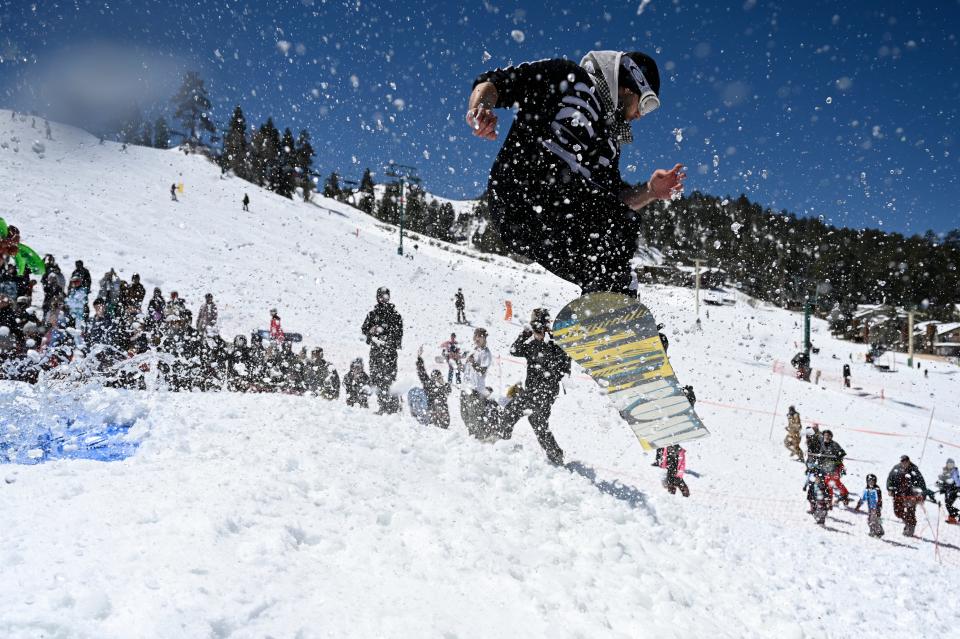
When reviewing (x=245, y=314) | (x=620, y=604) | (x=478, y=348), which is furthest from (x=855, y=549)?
(x=245, y=314)

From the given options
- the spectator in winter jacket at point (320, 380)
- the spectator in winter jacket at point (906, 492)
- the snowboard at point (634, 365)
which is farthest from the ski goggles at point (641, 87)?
the spectator in winter jacket at point (906, 492)

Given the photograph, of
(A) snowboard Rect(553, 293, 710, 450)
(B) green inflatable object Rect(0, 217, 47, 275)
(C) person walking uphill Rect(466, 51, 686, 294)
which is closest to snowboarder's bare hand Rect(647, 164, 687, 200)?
(C) person walking uphill Rect(466, 51, 686, 294)

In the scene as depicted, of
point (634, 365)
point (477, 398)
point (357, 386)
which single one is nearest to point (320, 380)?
point (357, 386)

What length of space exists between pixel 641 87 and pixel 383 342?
4823 mm

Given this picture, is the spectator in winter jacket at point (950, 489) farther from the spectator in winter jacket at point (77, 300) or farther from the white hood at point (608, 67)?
the spectator in winter jacket at point (77, 300)

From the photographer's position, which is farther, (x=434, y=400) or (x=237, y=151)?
(x=237, y=151)

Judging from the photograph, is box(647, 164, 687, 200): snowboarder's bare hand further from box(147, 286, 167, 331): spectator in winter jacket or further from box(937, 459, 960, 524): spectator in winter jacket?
box(147, 286, 167, 331): spectator in winter jacket

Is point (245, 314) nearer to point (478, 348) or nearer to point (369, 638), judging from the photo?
point (478, 348)

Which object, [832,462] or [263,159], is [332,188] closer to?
[263,159]

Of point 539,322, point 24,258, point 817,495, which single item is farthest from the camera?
point 24,258

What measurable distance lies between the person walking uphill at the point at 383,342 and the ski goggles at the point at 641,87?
4554 mm

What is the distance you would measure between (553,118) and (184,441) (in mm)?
2424

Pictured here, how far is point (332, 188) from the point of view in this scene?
8600 centimetres

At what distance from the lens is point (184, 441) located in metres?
2.76
